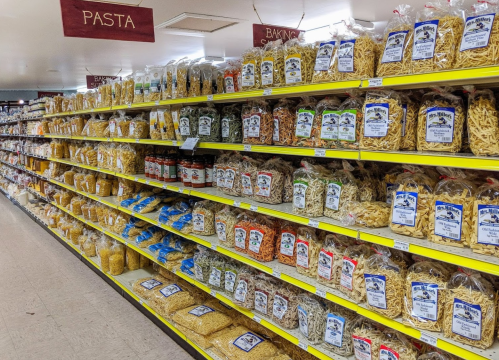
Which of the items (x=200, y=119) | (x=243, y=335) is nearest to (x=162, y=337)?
(x=243, y=335)

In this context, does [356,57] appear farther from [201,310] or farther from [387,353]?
[201,310]

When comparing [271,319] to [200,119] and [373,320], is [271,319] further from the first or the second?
[200,119]

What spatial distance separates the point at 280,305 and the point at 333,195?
81 centimetres

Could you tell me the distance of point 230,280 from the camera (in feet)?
8.79

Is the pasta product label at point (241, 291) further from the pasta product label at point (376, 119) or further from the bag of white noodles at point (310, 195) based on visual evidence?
the pasta product label at point (376, 119)

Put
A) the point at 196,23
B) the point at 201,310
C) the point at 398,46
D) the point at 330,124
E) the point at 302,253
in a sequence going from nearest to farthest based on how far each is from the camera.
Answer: the point at 398,46 → the point at 330,124 → the point at 302,253 → the point at 201,310 → the point at 196,23

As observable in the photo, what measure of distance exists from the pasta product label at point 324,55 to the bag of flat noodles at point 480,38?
24.0 inches

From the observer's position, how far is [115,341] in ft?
10.2

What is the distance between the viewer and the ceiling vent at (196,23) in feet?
15.0

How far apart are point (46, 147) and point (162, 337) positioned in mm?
4566

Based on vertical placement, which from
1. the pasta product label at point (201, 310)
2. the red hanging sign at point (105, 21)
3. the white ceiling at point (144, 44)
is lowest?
the pasta product label at point (201, 310)

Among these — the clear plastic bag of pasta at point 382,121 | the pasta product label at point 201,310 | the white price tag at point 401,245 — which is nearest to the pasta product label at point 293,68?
the clear plastic bag of pasta at point 382,121

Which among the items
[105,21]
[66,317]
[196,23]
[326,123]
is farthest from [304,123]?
[196,23]

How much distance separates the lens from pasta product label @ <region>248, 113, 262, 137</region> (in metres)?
2.37
